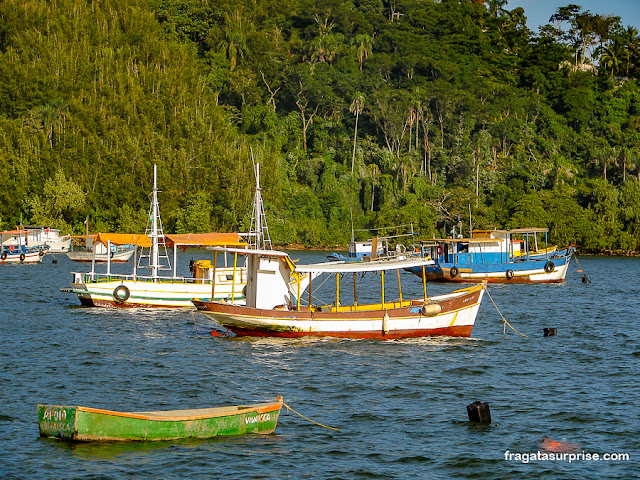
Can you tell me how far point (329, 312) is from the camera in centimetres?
3275

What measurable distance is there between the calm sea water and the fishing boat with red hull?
0.57 m

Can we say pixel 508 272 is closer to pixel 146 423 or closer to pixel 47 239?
pixel 146 423

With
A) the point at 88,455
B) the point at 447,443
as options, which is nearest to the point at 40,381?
the point at 88,455

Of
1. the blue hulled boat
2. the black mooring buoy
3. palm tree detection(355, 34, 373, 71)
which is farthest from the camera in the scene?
palm tree detection(355, 34, 373, 71)

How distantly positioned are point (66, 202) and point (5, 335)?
82519mm

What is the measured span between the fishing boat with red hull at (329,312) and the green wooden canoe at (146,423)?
41.5ft

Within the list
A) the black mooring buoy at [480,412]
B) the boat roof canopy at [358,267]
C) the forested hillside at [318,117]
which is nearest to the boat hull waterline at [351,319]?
the boat roof canopy at [358,267]

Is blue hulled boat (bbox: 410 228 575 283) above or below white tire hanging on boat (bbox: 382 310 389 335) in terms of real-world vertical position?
above

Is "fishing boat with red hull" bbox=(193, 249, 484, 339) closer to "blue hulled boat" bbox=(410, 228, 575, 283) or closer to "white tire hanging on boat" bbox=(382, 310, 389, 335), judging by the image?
"white tire hanging on boat" bbox=(382, 310, 389, 335)

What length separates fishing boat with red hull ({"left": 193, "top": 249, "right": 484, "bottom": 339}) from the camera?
107ft

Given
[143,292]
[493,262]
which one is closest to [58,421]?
[143,292]

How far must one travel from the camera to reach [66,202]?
115125 mm

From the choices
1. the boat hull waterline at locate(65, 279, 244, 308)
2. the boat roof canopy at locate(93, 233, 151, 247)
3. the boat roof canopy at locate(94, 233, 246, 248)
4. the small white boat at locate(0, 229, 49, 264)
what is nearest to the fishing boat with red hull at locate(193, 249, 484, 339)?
the boat hull waterline at locate(65, 279, 244, 308)

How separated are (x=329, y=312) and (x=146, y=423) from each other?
48.9 feet
